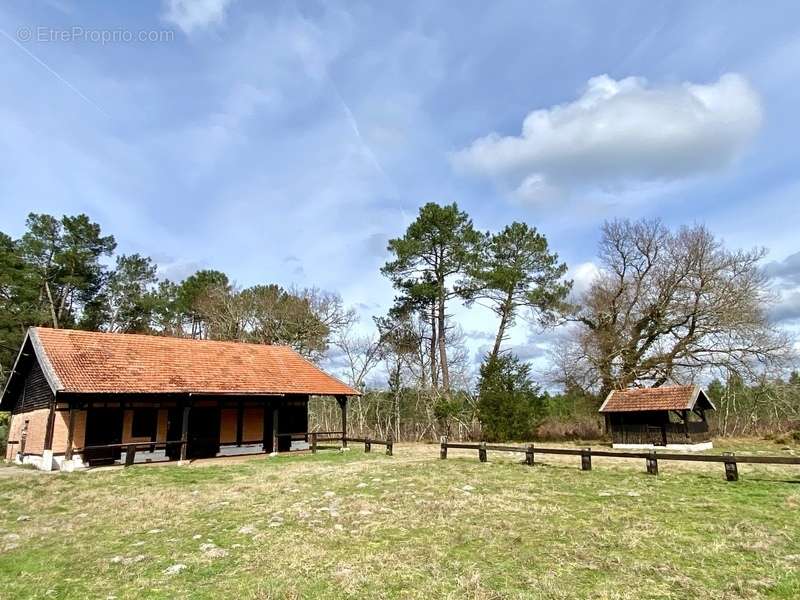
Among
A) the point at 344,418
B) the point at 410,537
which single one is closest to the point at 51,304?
the point at 344,418

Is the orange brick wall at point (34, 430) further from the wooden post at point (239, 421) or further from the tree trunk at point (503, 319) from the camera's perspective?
the tree trunk at point (503, 319)

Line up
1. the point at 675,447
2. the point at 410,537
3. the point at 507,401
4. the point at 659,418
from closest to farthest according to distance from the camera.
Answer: the point at 410,537 → the point at 675,447 → the point at 659,418 → the point at 507,401

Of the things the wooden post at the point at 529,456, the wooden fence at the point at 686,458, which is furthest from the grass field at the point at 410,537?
the wooden post at the point at 529,456

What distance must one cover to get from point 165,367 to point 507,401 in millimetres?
16887

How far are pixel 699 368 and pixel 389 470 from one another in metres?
21.7

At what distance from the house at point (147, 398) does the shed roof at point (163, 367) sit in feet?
0.14

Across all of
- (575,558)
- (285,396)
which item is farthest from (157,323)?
(575,558)

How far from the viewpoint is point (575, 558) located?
650 cm

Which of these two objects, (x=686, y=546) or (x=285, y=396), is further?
(x=285, y=396)

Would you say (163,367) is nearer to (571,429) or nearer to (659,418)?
(659,418)

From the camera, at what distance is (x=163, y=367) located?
20.2 metres

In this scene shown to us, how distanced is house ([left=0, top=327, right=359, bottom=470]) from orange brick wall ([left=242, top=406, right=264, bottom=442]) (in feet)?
0.15

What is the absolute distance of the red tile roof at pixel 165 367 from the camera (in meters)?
17.8

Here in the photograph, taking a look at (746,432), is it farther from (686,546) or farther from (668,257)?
(686,546)
